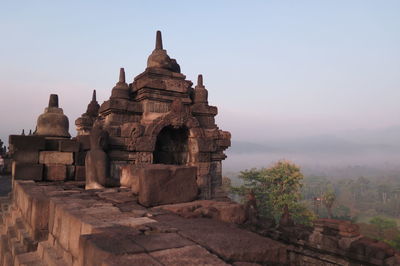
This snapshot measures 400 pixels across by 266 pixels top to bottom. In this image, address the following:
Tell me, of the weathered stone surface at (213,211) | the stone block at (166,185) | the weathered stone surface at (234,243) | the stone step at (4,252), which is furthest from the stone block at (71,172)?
the weathered stone surface at (234,243)

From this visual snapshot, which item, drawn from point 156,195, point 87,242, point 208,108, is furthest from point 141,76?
point 87,242

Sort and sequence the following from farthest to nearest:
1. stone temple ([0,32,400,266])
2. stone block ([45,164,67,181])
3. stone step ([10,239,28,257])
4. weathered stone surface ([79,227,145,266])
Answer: stone block ([45,164,67,181])
stone step ([10,239,28,257])
stone temple ([0,32,400,266])
weathered stone surface ([79,227,145,266])

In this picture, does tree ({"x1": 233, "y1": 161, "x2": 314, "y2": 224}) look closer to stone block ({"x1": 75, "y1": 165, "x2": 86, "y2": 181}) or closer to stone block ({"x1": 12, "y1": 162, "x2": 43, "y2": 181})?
stone block ({"x1": 75, "y1": 165, "x2": 86, "y2": 181})

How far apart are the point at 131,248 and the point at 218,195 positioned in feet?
27.7

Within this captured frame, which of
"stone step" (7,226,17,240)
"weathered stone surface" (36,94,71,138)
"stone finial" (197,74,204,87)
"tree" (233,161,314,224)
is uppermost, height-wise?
"stone finial" (197,74,204,87)

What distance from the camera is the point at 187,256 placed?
1990 mm

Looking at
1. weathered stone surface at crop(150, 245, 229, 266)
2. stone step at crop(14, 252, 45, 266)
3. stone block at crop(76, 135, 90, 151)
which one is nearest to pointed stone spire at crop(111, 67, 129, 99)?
stone block at crop(76, 135, 90, 151)

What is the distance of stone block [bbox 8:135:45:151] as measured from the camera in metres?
7.34

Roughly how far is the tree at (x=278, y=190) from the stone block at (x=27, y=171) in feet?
79.6

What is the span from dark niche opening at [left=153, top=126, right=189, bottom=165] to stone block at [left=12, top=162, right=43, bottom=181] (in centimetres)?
409

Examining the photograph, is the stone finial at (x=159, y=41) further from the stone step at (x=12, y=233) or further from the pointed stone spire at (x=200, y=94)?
the stone step at (x=12, y=233)

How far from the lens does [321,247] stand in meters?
5.96

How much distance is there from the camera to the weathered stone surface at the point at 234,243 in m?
2.15

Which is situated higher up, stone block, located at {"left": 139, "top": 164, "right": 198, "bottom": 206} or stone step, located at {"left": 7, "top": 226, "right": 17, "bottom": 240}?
stone block, located at {"left": 139, "top": 164, "right": 198, "bottom": 206}
